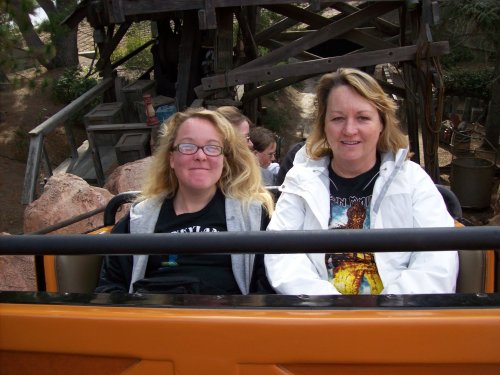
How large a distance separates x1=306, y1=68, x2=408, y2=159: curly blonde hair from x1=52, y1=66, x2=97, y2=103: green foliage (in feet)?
35.1

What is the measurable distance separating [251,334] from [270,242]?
208mm

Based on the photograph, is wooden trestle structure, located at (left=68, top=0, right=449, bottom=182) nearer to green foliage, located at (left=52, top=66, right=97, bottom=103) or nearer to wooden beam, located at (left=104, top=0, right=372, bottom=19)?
wooden beam, located at (left=104, top=0, right=372, bottom=19)

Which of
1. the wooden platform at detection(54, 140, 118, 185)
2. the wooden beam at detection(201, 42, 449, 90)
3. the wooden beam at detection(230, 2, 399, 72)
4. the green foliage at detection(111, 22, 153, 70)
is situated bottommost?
the wooden platform at detection(54, 140, 118, 185)

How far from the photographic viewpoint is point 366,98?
1841 mm

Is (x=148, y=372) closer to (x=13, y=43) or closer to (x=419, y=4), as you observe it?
(x=419, y=4)

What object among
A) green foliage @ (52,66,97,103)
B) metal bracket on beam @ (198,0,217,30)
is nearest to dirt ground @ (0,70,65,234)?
green foliage @ (52,66,97,103)

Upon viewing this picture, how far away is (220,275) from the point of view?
1828 millimetres

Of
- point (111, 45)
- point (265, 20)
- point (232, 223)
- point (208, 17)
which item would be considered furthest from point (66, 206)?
point (265, 20)

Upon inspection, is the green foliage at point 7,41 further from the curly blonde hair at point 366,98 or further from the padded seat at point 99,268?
the curly blonde hair at point 366,98

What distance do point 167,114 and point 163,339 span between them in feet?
21.4

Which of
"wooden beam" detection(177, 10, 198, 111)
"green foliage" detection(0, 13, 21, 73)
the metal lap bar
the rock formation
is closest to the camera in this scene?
the metal lap bar

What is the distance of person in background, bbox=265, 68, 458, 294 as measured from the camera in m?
1.64

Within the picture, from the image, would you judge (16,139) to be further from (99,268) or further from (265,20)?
(99,268)

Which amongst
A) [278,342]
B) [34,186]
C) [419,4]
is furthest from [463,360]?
[419,4]
